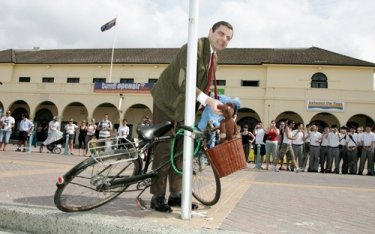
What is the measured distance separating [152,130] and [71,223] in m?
1.11

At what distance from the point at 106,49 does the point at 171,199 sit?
37.9 meters

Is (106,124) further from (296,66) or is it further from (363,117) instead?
(363,117)

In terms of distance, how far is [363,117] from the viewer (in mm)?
29000

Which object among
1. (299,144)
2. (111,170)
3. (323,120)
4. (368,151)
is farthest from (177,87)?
(323,120)

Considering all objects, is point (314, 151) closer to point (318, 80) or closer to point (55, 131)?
point (55, 131)

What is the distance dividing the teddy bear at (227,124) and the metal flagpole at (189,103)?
11.6 inches

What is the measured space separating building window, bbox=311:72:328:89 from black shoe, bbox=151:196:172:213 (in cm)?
2922

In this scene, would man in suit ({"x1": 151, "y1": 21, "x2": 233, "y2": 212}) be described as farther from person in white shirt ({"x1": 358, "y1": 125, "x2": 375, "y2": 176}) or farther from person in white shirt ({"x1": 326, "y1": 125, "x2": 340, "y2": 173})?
person in white shirt ({"x1": 358, "y1": 125, "x2": 375, "y2": 176})

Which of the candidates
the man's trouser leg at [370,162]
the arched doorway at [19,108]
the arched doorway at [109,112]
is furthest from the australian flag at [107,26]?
the man's trouser leg at [370,162]

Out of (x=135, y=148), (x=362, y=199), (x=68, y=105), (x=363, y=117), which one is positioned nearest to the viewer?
(x=135, y=148)

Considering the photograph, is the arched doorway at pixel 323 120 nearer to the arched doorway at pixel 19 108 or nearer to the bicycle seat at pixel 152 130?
the bicycle seat at pixel 152 130

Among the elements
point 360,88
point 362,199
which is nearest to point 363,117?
point 360,88

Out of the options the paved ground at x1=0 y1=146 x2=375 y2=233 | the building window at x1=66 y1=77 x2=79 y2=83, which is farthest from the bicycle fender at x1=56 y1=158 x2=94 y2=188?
the building window at x1=66 y1=77 x2=79 y2=83

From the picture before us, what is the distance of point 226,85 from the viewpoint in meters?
32.5
